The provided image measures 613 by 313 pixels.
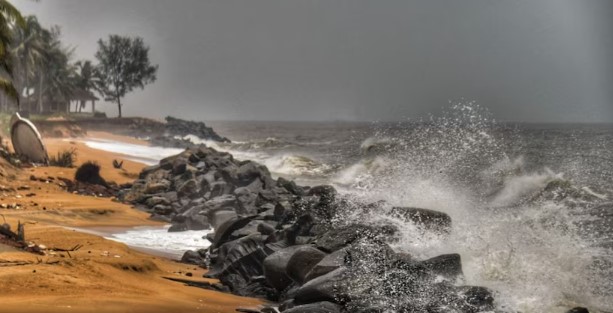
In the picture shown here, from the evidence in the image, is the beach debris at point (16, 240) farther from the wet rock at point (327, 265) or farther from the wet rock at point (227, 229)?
the wet rock at point (327, 265)

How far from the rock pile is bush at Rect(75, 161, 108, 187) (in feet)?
28.4

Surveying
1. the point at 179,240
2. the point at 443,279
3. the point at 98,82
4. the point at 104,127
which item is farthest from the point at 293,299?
the point at 98,82

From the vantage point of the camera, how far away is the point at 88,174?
2445 cm

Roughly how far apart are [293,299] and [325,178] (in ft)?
98.5

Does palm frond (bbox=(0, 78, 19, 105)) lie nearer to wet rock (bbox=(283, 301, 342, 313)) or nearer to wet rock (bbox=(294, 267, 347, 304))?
wet rock (bbox=(294, 267, 347, 304))

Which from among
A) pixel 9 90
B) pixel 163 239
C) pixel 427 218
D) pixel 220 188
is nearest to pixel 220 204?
pixel 163 239

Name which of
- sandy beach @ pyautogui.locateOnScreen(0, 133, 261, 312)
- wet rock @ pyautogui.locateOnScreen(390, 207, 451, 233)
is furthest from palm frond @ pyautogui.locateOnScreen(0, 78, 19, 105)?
wet rock @ pyautogui.locateOnScreen(390, 207, 451, 233)

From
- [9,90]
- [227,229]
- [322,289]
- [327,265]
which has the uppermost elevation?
[9,90]

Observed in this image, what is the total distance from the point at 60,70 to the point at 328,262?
79048 mm

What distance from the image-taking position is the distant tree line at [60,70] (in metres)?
66.0

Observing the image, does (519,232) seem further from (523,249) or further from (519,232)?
(523,249)

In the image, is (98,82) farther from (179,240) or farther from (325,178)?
(179,240)

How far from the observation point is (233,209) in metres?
17.5

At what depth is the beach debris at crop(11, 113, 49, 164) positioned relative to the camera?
1042 inches
